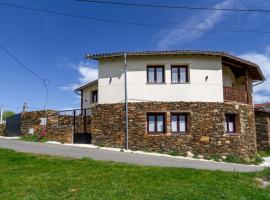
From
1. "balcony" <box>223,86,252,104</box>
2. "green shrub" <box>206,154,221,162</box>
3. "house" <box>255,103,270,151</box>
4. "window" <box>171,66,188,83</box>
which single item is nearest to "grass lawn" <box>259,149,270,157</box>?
"house" <box>255,103,270,151</box>

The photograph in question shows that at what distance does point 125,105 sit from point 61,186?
400 inches

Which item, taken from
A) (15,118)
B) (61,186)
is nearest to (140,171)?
(61,186)

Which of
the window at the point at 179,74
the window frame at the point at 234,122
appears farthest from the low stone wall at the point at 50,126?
the window frame at the point at 234,122

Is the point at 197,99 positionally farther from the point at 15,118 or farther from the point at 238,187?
the point at 15,118

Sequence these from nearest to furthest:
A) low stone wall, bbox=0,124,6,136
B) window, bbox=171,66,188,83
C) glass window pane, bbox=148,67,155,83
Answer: window, bbox=171,66,188,83 < glass window pane, bbox=148,67,155,83 < low stone wall, bbox=0,124,6,136

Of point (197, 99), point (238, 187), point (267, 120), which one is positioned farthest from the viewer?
point (267, 120)

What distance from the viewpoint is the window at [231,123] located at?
18578 millimetres

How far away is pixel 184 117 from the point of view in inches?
709

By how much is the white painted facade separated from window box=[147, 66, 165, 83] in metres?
0.29

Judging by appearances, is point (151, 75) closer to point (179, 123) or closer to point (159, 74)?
point (159, 74)

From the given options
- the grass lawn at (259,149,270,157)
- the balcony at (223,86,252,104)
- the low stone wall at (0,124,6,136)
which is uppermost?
the balcony at (223,86,252,104)

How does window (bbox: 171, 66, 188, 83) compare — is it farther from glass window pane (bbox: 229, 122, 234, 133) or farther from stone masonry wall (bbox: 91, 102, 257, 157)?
glass window pane (bbox: 229, 122, 234, 133)

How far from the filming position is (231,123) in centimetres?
1881

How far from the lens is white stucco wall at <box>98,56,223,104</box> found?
59.3 ft
